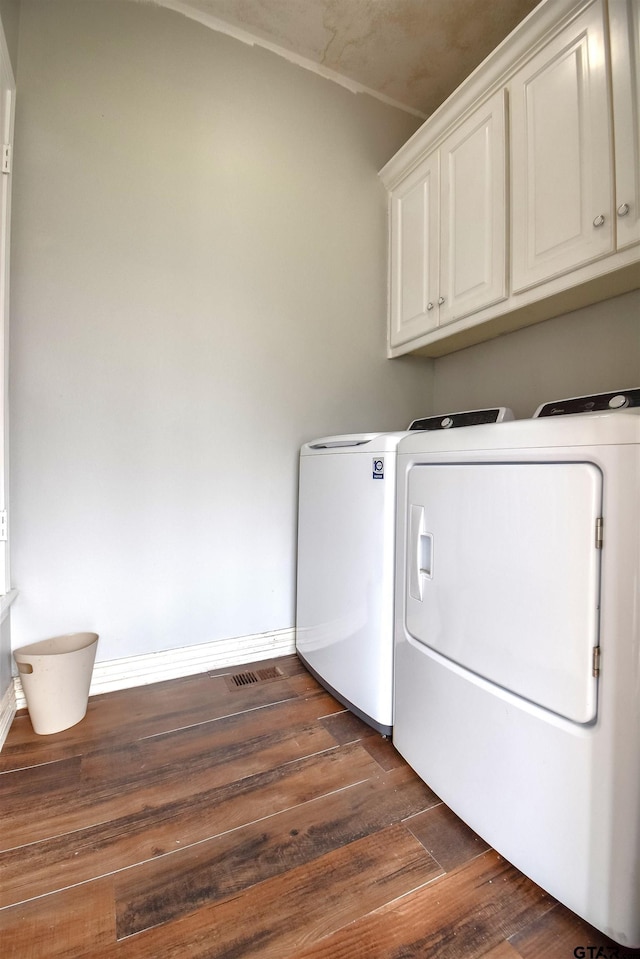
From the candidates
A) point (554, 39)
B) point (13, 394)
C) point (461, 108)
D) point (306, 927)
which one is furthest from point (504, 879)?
point (461, 108)

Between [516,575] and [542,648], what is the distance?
0.14 metres

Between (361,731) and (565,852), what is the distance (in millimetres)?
690

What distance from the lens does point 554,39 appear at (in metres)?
1.29

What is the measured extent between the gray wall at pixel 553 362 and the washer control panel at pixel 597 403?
1.08 feet

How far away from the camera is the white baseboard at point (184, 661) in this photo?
5.18ft

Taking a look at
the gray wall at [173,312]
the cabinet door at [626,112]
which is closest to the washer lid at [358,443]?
the gray wall at [173,312]

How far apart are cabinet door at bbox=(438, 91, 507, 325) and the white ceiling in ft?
1.64

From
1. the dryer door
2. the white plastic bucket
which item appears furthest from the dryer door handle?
the white plastic bucket

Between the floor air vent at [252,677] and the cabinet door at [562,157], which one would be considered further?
the floor air vent at [252,677]

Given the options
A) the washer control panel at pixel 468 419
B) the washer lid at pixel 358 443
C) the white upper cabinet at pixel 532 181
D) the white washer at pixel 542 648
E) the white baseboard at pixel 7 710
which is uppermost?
the white upper cabinet at pixel 532 181

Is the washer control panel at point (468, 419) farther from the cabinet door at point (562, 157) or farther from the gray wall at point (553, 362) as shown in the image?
the cabinet door at point (562, 157)

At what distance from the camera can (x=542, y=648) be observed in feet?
2.64

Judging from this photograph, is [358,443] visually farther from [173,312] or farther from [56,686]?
[56,686]

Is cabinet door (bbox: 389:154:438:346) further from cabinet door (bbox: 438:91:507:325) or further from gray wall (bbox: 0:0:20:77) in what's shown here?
gray wall (bbox: 0:0:20:77)
